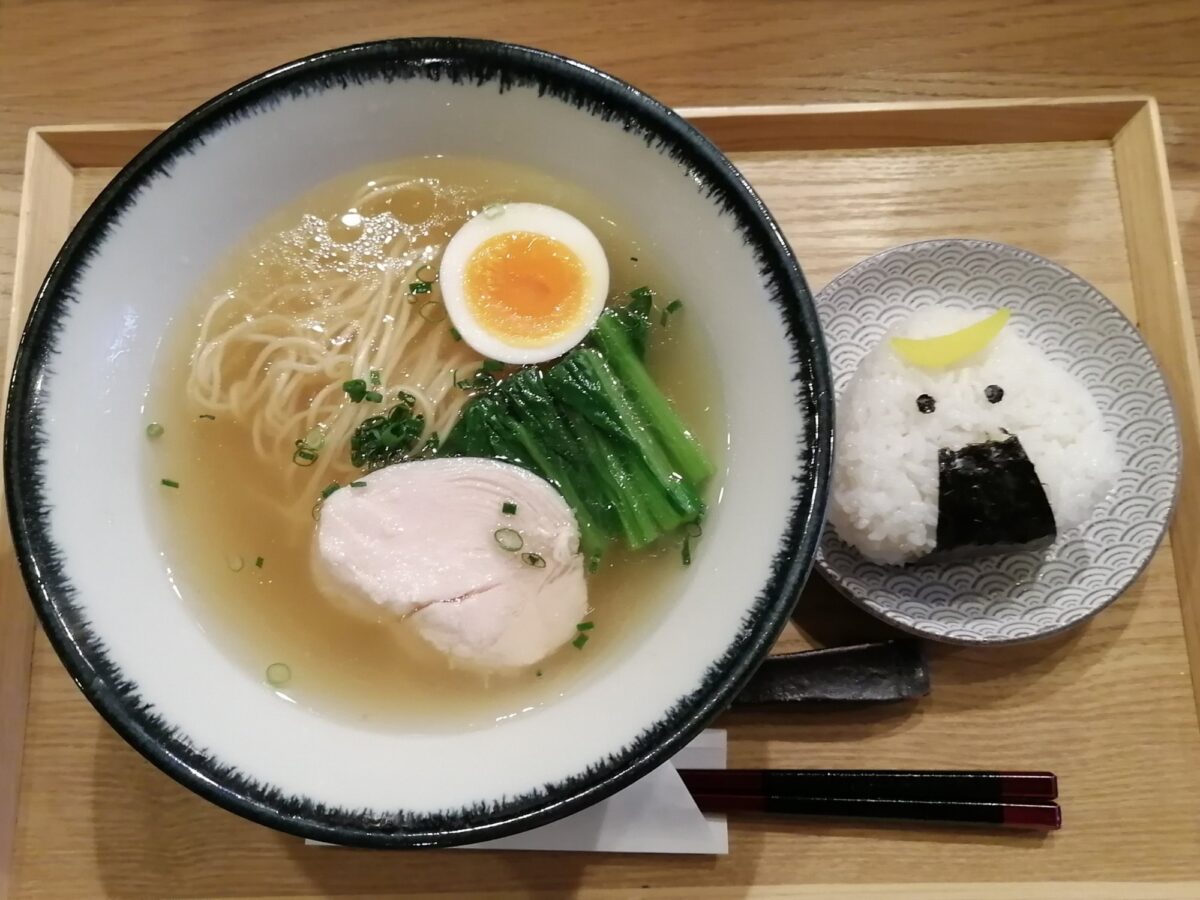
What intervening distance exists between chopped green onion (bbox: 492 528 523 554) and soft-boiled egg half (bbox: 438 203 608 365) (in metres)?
0.33

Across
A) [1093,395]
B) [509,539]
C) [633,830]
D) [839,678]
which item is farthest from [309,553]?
[1093,395]

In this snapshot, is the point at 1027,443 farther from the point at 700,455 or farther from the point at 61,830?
the point at 61,830

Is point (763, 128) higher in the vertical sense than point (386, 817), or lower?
higher

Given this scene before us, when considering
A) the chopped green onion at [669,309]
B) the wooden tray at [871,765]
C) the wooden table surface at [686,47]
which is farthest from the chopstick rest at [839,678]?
the wooden table surface at [686,47]

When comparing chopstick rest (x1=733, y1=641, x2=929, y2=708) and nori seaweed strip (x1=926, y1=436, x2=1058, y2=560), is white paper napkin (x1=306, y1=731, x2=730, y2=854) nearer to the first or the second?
chopstick rest (x1=733, y1=641, x2=929, y2=708)

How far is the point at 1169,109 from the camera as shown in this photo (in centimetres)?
191

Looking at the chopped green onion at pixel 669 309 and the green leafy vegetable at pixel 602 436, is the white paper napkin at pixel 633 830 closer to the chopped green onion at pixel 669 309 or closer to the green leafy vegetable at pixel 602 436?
the green leafy vegetable at pixel 602 436

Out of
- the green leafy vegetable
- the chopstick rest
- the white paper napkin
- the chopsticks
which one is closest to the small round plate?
the chopstick rest

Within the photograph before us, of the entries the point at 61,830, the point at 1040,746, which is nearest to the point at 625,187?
the point at 1040,746

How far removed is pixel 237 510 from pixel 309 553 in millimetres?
166

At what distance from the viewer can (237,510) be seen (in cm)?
165

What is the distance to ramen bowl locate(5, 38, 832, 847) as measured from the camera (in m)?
1.23

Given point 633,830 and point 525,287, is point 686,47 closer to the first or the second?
point 525,287

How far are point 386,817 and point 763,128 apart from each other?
158cm
